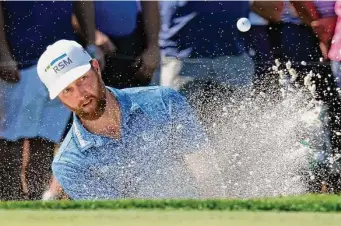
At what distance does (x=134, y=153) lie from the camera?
18.2 ft

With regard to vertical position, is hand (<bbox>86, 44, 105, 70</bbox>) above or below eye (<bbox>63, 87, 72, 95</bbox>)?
above

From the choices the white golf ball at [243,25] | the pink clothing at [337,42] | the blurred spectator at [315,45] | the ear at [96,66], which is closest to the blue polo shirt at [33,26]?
the ear at [96,66]

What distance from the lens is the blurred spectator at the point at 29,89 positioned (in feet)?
18.3

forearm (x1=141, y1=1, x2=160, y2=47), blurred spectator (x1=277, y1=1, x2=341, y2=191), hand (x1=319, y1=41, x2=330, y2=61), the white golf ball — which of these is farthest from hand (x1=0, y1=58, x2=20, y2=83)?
hand (x1=319, y1=41, x2=330, y2=61)

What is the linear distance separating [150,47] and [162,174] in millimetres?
730

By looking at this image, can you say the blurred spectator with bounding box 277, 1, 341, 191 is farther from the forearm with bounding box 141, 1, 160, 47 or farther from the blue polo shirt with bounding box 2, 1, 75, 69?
the blue polo shirt with bounding box 2, 1, 75, 69

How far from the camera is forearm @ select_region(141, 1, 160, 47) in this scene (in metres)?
5.59

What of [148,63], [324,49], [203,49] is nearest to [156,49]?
[148,63]

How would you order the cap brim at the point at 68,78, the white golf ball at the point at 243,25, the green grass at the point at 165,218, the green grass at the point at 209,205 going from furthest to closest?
the white golf ball at the point at 243,25 < the cap brim at the point at 68,78 < the green grass at the point at 209,205 < the green grass at the point at 165,218

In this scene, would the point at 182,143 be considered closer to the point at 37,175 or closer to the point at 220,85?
the point at 220,85

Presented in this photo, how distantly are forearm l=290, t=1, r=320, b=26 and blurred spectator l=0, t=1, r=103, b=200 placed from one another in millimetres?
1169

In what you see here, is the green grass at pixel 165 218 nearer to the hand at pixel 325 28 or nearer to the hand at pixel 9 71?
the hand at pixel 9 71

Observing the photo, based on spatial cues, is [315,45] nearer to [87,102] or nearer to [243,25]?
[243,25]

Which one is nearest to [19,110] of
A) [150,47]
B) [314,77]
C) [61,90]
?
[61,90]
